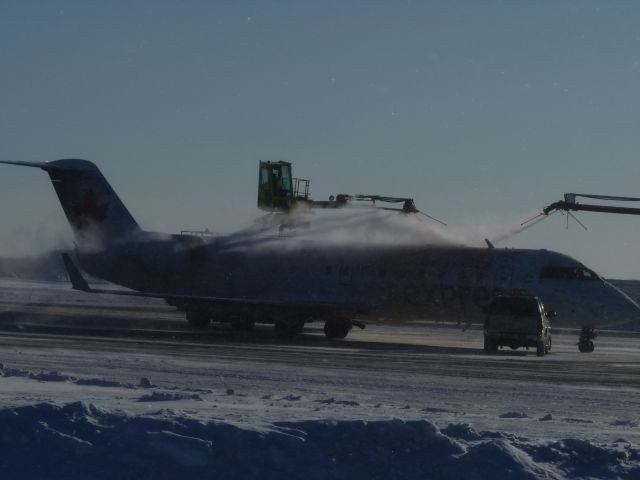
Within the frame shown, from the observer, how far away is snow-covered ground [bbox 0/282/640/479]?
409 inches

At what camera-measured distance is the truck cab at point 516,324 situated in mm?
32969

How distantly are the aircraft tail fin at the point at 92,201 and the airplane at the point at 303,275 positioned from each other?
0.14ft

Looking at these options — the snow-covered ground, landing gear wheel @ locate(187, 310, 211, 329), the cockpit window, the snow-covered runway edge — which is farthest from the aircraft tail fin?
the snow-covered runway edge

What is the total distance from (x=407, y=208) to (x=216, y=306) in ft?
45.5

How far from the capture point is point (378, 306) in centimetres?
3956

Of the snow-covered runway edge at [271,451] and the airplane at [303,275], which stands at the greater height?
the airplane at [303,275]

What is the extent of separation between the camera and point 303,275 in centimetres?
4197

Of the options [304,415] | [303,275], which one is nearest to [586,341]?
[303,275]

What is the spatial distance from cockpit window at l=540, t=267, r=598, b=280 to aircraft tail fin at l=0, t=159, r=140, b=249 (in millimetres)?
18350

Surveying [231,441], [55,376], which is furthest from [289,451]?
[55,376]

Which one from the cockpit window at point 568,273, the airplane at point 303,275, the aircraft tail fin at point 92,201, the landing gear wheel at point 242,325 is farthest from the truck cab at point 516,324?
the aircraft tail fin at point 92,201

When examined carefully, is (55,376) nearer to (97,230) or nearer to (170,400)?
(170,400)

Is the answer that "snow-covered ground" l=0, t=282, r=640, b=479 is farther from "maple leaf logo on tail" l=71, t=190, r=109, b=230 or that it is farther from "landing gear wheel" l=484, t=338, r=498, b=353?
"maple leaf logo on tail" l=71, t=190, r=109, b=230

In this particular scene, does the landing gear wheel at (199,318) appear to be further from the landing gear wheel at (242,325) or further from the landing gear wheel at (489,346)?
the landing gear wheel at (489,346)
